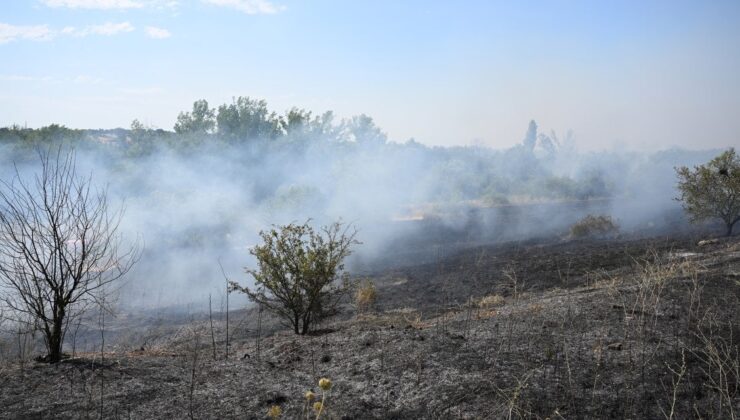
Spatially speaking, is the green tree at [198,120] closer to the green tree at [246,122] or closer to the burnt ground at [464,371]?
the green tree at [246,122]

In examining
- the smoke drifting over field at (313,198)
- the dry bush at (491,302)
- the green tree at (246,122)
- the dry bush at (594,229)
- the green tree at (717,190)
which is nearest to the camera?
the dry bush at (491,302)

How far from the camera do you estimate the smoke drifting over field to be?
20594 mm

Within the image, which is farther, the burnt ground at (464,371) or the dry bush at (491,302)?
the dry bush at (491,302)

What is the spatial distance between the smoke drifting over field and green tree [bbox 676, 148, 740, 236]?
7547 mm

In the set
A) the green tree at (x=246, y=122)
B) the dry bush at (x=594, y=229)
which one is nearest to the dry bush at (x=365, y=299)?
the dry bush at (x=594, y=229)

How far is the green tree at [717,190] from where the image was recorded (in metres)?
16.1

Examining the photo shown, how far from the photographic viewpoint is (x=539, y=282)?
12.6 meters

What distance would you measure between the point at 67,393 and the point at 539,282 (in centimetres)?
999

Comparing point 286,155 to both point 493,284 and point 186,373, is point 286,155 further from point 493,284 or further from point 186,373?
point 186,373

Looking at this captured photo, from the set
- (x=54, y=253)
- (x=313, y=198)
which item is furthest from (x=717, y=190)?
(x=54, y=253)

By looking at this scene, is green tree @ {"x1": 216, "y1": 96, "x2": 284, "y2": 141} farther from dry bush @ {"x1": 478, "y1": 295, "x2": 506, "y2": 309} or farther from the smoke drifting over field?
dry bush @ {"x1": 478, "y1": 295, "x2": 506, "y2": 309}

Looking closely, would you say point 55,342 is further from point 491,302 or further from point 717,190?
point 717,190

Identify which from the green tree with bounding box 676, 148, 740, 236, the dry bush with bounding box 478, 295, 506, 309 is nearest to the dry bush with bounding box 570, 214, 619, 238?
the green tree with bounding box 676, 148, 740, 236

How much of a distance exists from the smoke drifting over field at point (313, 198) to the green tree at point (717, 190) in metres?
7.55
